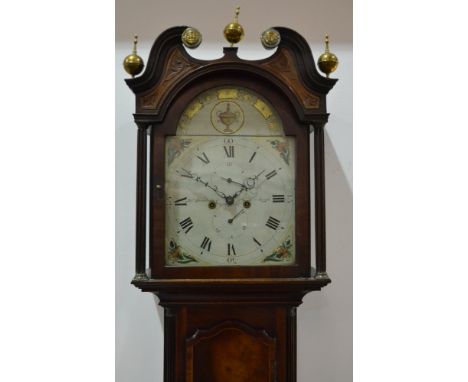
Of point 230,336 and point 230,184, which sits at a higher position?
point 230,184

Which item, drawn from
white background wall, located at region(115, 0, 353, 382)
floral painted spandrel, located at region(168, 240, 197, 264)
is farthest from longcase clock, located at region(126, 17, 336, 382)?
white background wall, located at region(115, 0, 353, 382)

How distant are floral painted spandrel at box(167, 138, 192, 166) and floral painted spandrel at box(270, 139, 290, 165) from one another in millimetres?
284

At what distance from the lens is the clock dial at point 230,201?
1.24m

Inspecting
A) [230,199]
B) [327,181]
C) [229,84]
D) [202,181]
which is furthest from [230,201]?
[327,181]

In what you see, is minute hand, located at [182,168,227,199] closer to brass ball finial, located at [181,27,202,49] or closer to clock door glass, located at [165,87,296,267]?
clock door glass, located at [165,87,296,267]

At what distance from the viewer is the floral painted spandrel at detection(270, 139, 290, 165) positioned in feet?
4.15

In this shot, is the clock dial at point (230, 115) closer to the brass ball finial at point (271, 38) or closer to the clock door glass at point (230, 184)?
the clock door glass at point (230, 184)

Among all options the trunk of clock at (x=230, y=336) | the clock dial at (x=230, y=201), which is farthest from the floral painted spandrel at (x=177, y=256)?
the trunk of clock at (x=230, y=336)

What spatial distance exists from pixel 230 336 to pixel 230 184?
0.49m

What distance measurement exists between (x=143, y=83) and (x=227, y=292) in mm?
711

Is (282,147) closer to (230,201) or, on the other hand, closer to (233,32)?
(230,201)

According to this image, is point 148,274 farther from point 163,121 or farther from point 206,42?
point 206,42

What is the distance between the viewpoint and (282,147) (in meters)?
1.27
